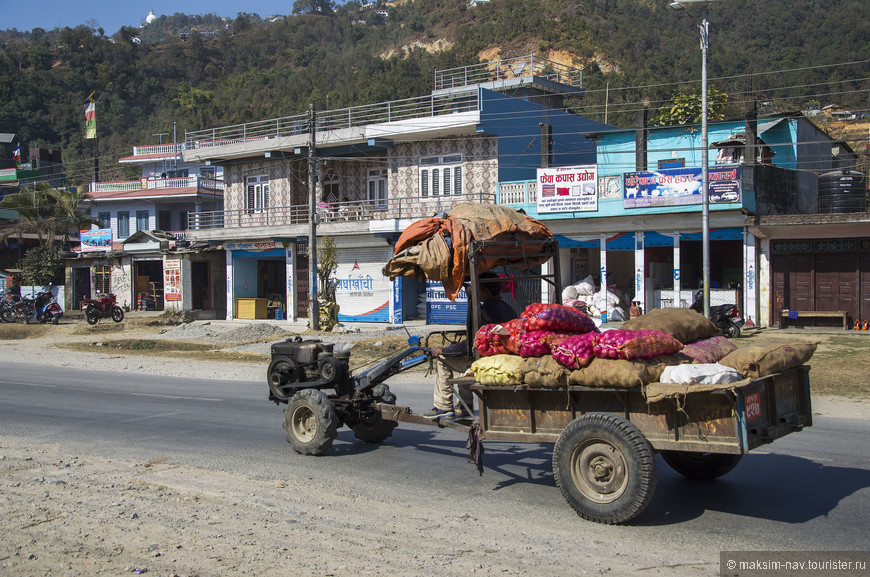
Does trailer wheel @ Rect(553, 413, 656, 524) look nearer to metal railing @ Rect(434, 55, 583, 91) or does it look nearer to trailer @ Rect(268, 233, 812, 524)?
trailer @ Rect(268, 233, 812, 524)

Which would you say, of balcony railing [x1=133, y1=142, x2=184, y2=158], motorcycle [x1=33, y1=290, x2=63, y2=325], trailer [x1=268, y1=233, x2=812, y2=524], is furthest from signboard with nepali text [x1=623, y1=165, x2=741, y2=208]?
balcony railing [x1=133, y1=142, x2=184, y2=158]

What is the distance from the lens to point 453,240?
6.96 meters

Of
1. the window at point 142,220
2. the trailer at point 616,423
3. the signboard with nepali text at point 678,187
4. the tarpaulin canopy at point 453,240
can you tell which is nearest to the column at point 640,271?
the signboard with nepali text at point 678,187

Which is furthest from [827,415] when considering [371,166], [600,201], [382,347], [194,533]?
[371,166]

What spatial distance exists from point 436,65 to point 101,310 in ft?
169

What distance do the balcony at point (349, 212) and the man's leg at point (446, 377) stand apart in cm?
2098

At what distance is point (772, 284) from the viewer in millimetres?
23547

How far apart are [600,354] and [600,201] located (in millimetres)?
20601

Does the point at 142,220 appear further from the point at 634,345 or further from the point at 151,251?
the point at 634,345

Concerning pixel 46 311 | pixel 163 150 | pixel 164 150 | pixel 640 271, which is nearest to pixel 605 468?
pixel 640 271

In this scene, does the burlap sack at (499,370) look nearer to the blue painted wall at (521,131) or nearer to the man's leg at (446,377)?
the man's leg at (446,377)

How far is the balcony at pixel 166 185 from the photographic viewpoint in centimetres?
4306

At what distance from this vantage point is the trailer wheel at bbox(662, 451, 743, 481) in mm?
6805

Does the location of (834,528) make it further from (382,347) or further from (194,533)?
(382,347)
